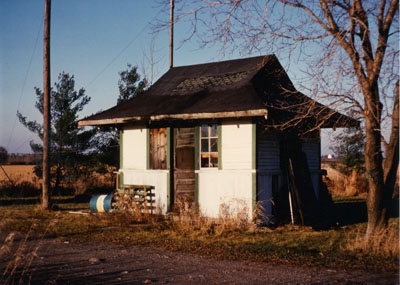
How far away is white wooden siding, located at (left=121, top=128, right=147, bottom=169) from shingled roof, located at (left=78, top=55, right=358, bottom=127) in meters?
0.72

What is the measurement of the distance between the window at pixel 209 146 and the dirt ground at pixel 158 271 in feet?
15.4

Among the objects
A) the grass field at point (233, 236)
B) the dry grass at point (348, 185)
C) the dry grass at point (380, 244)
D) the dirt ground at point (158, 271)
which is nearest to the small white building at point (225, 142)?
the grass field at point (233, 236)

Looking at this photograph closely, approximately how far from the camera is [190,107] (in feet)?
42.4

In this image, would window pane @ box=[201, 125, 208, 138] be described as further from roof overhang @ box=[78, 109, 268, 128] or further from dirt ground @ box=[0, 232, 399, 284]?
dirt ground @ box=[0, 232, 399, 284]

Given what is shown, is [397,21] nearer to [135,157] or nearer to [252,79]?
[252,79]

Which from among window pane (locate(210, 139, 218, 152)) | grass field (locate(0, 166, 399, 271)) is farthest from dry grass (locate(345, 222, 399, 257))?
window pane (locate(210, 139, 218, 152))

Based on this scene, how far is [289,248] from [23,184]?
1723 centimetres

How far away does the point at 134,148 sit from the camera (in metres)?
14.6

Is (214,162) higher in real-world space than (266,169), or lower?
higher

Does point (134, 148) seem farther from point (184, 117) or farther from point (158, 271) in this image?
point (158, 271)

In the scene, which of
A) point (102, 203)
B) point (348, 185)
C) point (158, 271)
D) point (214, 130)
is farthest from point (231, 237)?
point (348, 185)

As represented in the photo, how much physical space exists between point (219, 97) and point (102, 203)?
5.16m

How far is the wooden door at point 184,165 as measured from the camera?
13457 millimetres

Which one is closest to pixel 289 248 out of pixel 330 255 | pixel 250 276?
pixel 330 255
